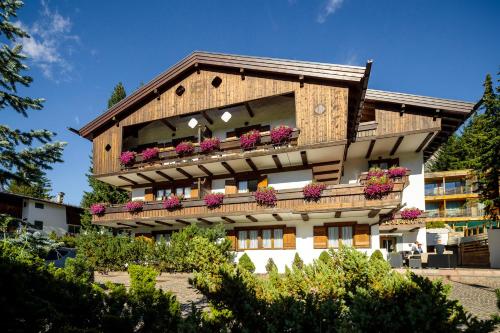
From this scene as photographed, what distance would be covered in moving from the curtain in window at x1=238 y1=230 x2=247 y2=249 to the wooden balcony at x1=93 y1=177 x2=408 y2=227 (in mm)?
1237

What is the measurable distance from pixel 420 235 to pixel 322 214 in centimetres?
→ 1029

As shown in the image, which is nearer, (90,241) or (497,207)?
(90,241)

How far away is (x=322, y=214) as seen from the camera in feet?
63.3

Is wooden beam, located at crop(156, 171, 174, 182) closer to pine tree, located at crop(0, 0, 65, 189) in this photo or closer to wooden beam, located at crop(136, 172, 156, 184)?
wooden beam, located at crop(136, 172, 156, 184)

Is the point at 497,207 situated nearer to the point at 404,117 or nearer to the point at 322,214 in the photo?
the point at 404,117

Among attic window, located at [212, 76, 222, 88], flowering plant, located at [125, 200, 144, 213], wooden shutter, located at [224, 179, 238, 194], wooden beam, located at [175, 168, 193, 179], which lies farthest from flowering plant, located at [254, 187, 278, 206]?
flowering plant, located at [125, 200, 144, 213]

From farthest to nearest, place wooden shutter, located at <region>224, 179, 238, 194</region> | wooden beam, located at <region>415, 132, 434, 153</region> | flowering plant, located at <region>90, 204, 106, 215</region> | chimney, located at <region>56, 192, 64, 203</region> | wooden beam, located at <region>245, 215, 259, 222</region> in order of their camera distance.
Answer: chimney, located at <region>56, 192, 64, 203</region> < flowering plant, located at <region>90, 204, 106, 215</region> < wooden shutter, located at <region>224, 179, 238, 194</region> < wooden beam, located at <region>415, 132, 434, 153</region> < wooden beam, located at <region>245, 215, 259, 222</region>

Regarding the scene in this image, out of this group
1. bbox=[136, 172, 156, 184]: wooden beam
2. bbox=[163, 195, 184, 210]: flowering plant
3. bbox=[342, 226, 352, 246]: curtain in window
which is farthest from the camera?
bbox=[136, 172, 156, 184]: wooden beam

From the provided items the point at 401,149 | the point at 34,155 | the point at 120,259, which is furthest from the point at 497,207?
the point at 34,155

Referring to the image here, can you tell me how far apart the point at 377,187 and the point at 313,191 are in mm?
3461

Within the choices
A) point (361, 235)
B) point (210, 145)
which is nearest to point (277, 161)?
point (210, 145)

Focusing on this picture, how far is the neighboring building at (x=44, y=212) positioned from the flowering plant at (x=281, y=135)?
93.9 feet

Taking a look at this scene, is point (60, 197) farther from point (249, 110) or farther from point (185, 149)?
point (249, 110)

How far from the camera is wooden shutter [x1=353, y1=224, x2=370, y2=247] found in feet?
63.6
